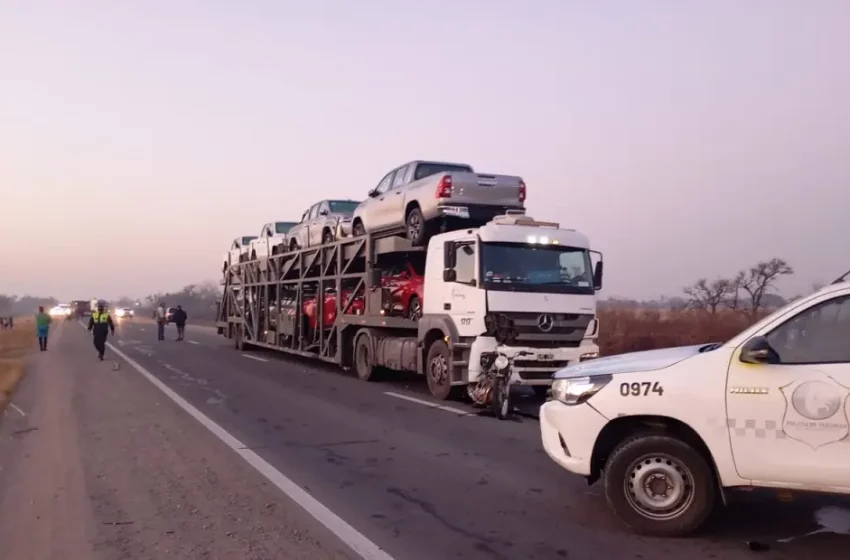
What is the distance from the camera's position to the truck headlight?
591cm

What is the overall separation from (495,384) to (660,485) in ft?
18.9

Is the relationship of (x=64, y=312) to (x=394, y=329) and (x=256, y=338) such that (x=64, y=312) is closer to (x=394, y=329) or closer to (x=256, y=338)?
(x=256, y=338)

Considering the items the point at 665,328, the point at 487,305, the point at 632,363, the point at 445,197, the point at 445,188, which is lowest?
the point at 665,328

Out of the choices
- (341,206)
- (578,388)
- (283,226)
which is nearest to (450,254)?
(578,388)

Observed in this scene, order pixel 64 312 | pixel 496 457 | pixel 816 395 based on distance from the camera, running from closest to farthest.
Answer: pixel 816 395
pixel 496 457
pixel 64 312

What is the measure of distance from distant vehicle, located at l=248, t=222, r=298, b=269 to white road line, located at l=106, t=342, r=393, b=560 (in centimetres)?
1217

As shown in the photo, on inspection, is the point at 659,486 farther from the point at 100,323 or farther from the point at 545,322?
the point at 100,323

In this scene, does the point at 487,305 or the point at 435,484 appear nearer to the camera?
the point at 435,484

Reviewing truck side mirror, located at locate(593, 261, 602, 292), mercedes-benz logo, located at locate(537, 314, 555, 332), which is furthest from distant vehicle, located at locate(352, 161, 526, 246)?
mercedes-benz logo, located at locate(537, 314, 555, 332)

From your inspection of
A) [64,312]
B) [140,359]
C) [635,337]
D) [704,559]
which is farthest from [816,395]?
[64,312]

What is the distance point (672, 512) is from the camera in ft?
18.5

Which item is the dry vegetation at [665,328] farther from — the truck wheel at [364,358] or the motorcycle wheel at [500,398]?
the motorcycle wheel at [500,398]

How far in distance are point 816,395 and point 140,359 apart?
854 inches

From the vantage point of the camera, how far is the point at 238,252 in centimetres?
2869
